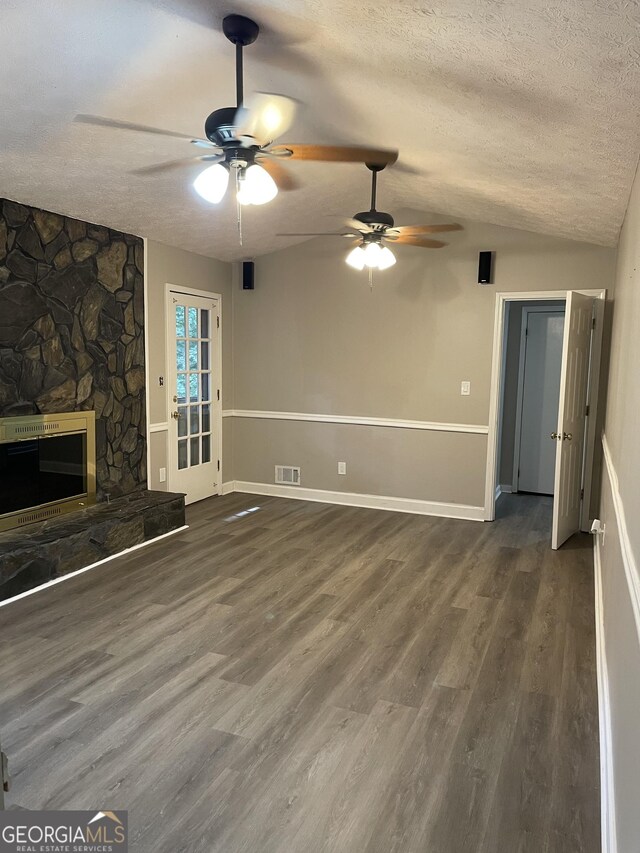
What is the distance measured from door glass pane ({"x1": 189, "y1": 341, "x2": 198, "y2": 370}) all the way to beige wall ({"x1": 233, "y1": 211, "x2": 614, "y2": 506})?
2.08ft

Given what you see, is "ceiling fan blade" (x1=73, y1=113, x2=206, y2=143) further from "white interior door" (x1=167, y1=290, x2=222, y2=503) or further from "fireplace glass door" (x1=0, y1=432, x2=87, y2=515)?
"white interior door" (x1=167, y1=290, x2=222, y2=503)

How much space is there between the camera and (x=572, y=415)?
481 centimetres

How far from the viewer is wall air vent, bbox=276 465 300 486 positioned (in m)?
6.43

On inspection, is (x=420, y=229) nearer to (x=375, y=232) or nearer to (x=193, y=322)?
(x=375, y=232)

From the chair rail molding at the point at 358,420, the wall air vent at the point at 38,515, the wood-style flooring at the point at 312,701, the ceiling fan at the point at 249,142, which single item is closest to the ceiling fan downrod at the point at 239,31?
the ceiling fan at the point at 249,142

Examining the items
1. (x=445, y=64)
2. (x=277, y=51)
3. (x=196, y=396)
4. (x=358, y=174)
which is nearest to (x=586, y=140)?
(x=445, y=64)

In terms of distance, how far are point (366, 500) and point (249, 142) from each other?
4.15 m

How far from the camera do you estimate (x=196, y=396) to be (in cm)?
606

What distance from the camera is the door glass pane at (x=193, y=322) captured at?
232 inches

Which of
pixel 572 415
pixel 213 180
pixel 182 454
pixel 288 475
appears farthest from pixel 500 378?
pixel 213 180

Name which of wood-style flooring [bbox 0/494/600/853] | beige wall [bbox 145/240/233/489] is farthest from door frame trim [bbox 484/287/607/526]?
beige wall [bbox 145/240/233/489]

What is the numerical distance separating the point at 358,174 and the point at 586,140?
2.25m

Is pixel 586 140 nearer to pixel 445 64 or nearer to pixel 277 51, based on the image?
pixel 445 64

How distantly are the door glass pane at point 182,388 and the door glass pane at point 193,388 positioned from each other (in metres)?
0.09
